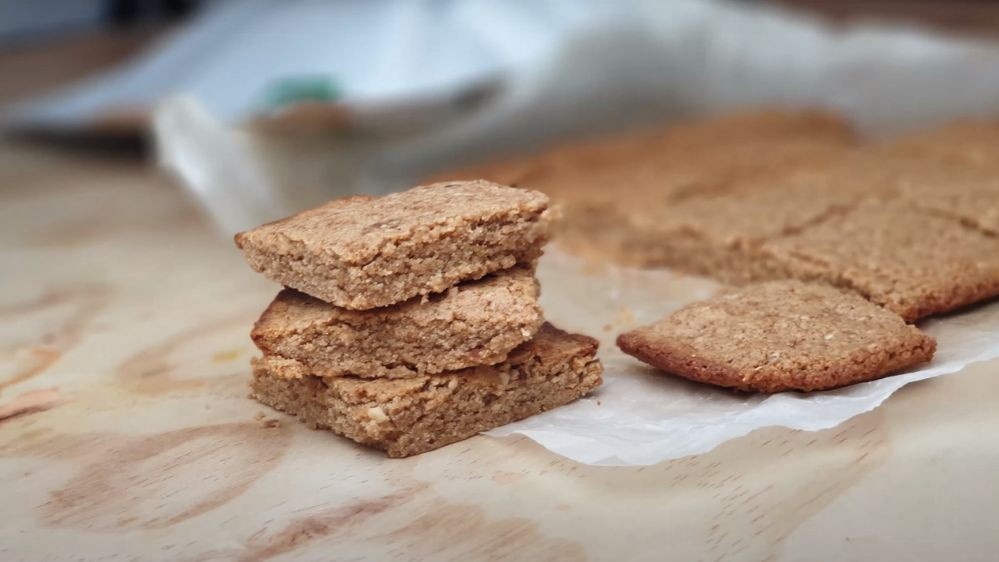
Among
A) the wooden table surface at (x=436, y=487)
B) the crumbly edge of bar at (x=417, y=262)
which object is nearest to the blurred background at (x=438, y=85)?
the wooden table surface at (x=436, y=487)

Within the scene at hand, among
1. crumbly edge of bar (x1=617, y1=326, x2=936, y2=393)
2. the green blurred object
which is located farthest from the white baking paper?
the green blurred object

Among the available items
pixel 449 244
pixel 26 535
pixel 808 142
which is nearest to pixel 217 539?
pixel 26 535

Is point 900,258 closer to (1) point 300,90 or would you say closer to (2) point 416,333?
(2) point 416,333

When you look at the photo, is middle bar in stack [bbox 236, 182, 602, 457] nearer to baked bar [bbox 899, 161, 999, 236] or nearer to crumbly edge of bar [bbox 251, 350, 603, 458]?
crumbly edge of bar [bbox 251, 350, 603, 458]

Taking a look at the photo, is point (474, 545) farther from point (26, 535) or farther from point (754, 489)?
point (26, 535)

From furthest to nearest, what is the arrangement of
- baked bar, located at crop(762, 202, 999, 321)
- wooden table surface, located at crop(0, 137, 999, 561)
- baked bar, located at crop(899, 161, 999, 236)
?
baked bar, located at crop(899, 161, 999, 236) < baked bar, located at crop(762, 202, 999, 321) < wooden table surface, located at crop(0, 137, 999, 561)

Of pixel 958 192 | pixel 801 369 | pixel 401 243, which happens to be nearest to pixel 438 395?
pixel 401 243
